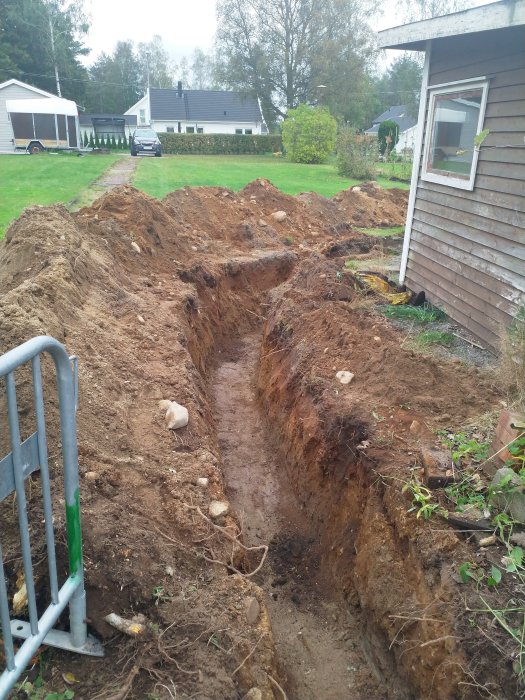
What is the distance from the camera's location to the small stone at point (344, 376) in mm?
6188

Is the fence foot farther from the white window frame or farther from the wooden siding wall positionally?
the white window frame

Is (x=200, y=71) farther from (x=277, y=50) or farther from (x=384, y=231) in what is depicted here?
(x=384, y=231)

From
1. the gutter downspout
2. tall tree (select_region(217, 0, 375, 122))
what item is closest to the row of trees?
tall tree (select_region(217, 0, 375, 122))

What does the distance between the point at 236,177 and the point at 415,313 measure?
17.9 meters

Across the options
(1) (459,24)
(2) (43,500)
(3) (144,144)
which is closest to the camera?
(2) (43,500)

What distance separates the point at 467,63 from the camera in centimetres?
712

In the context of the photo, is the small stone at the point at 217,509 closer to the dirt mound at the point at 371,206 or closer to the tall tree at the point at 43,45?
the dirt mound at the point at 371,206

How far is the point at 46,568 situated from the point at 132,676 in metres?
0.81

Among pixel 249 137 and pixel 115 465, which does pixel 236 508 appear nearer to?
pixel 115 465

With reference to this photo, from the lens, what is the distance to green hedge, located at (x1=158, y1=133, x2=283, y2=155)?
3844cm

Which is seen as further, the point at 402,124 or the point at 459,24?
the point at 402,124

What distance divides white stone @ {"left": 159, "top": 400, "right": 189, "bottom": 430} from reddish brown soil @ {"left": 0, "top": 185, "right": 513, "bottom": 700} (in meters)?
0.11

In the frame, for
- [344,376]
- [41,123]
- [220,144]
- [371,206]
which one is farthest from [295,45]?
[344,376]

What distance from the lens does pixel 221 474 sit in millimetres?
5488
